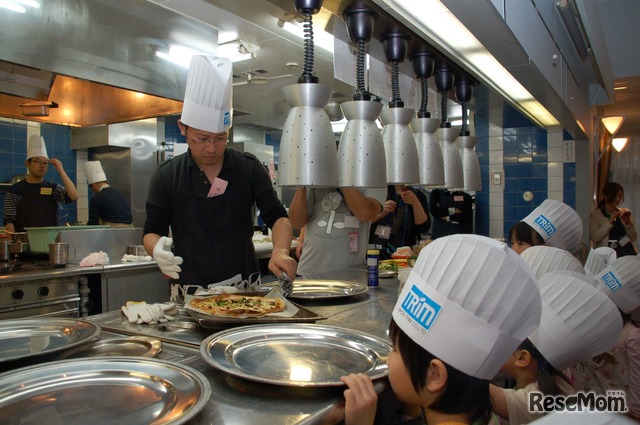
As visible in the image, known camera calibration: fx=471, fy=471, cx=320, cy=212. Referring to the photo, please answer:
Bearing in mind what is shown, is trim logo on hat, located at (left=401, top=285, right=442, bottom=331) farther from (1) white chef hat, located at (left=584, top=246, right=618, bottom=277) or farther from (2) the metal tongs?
(1) white chef hat, located at (left=584, top=246, right=618, bottom=277)

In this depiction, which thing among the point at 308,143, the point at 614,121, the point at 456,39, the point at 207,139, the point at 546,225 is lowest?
the point at 546,225

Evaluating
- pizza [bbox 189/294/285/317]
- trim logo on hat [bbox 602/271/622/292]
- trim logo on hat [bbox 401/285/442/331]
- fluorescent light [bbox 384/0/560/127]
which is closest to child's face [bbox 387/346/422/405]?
trim logo on hat [bbox 401/285/442/331]

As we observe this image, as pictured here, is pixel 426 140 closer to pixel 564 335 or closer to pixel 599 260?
pixel 564 335

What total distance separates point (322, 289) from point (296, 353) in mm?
994

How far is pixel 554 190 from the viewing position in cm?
535

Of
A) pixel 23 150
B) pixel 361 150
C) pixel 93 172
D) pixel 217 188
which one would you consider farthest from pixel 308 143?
pixel 23 150

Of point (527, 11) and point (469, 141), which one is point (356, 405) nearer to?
point (527, 11)

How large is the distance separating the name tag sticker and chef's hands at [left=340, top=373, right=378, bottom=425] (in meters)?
1.44

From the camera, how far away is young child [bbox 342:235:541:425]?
1054mm

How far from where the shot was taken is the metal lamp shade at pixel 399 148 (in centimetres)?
205

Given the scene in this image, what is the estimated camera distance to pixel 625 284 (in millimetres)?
2574

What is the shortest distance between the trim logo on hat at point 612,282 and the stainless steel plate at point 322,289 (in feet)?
4.70

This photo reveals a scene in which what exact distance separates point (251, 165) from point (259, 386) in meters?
1.53

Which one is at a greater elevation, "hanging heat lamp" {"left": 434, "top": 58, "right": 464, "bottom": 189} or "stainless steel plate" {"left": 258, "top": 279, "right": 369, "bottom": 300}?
"hanging heat lamp" {"left": 434, "top": 58, "right": 464, "bottom": 189}
